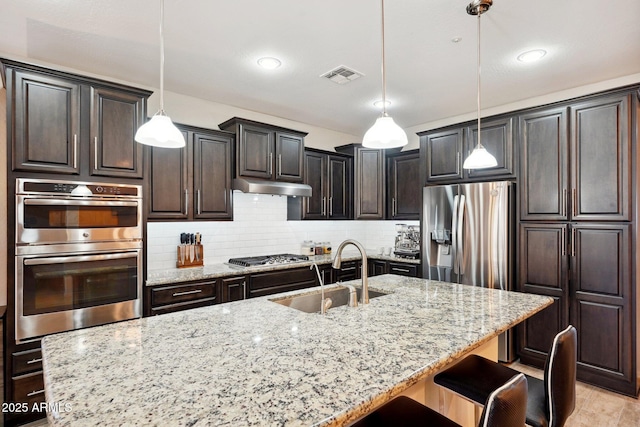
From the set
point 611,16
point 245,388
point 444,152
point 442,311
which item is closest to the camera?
point 245,388

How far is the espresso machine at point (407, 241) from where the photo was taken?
14.4 ft

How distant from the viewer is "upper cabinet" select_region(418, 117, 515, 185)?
11.2 feet

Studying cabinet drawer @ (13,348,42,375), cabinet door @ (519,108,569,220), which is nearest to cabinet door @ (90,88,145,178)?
cabinet drawer @ (13,348,42,375)

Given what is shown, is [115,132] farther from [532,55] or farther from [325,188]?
[532,55]

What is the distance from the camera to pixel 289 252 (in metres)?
4.54

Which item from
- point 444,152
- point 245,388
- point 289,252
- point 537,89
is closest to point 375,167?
point 444,152

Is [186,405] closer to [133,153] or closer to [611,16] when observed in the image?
[133,153]

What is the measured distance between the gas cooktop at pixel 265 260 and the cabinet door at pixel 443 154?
184 cm

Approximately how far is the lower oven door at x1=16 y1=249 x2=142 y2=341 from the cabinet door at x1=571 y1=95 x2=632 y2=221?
3.80 meters

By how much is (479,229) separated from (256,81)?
2.64 m

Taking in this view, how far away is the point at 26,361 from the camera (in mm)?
2344

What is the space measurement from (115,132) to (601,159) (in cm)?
401

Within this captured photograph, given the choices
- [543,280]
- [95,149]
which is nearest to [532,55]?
[543,280]

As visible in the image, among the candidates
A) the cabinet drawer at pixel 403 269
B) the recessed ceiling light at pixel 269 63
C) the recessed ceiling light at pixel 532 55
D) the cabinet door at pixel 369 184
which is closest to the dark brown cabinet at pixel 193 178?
the recessed ceiling light at pixel 269 63
